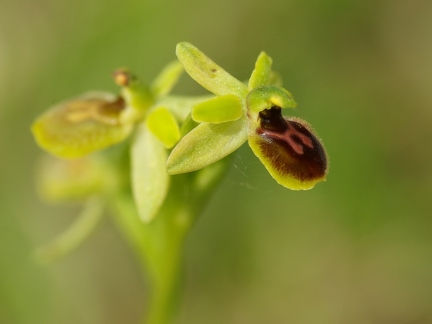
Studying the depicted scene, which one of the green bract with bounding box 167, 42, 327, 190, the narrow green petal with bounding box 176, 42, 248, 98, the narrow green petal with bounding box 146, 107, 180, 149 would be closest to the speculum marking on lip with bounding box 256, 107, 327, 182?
the green bract with bounding box 167, 42, 327, 190

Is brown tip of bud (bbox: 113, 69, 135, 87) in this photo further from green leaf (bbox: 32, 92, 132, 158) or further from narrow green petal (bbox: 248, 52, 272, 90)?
narrow green petal (bbox: 248, 52, 272, 90)

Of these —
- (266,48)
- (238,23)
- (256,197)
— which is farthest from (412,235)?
(238,23)

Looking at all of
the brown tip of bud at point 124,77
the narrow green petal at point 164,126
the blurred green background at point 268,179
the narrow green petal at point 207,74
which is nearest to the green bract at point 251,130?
the narrow green petal at point 207,74

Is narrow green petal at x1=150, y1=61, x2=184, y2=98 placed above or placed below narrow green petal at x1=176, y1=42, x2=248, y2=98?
above

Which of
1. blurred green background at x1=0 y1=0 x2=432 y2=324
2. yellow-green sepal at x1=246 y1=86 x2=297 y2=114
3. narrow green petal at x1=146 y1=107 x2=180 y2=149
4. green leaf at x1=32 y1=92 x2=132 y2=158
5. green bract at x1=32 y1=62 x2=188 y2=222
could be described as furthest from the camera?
blurred green background at x1=0 y1=0 x2=432 y2=324

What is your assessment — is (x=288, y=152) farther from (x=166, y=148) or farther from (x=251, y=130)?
(x=166, y=148)

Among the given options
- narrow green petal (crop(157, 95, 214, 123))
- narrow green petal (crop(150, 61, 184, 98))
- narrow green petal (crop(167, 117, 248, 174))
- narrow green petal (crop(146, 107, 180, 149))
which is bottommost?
narrow green petal (crop(167, 117, 248, 174))
